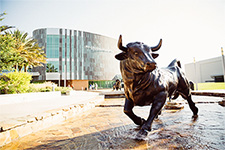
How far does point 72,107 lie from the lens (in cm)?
395

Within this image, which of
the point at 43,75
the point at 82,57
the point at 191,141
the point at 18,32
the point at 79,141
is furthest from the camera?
the point at 82,57

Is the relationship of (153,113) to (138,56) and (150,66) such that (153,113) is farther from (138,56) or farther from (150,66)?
(138,56)

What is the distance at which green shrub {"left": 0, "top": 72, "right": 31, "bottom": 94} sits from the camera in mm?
8962

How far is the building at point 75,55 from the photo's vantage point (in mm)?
38719

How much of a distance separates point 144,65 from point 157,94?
2.13 feet

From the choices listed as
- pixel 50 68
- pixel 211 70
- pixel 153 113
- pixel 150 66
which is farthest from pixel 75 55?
pixel 211 70

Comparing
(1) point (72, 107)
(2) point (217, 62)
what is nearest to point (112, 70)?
(2) point (217, 62)

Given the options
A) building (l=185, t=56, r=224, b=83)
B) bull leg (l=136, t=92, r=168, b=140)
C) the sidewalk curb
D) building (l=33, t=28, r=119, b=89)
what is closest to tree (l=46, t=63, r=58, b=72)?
building (l=33, t=28, r=119, b=89)

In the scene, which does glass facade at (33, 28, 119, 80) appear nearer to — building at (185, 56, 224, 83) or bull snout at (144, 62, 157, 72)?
building at (185, 56, 224, 83)

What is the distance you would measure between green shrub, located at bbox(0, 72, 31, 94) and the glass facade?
29260 millimetres

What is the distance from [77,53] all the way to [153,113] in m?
41.9

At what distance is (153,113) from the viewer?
1.98m

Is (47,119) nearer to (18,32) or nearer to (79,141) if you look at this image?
(79,141)

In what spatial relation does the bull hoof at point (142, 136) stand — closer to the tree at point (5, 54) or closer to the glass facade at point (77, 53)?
the tree at point (5, 54)
